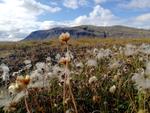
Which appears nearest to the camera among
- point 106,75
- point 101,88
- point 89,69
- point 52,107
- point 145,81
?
point 145,81

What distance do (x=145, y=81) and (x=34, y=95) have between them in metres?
3.93

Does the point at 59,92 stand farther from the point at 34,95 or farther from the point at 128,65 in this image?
the point at 128,65

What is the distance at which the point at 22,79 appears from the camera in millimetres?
4402

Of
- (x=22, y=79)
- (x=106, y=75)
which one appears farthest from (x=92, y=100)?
(x=22, y=79)

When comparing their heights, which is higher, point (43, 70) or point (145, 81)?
point (145, 81)

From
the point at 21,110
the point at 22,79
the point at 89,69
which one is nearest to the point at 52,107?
the point at 21,110

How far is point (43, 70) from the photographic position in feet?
30.3

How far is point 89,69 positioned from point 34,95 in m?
2.64

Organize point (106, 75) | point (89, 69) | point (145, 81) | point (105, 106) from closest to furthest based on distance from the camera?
point (145, 81) < point (105, 106) < point (106, 75) < point (89, 69)

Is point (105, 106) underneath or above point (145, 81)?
underneath

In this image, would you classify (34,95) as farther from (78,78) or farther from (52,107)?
(78,78)

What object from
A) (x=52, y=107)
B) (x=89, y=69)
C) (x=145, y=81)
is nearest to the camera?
(x=145, y=81)

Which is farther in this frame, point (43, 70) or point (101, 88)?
point (43, 70)

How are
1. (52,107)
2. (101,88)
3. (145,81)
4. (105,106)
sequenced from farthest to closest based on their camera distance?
(101,88)
(52,107)
(105,106)
(145,81)
